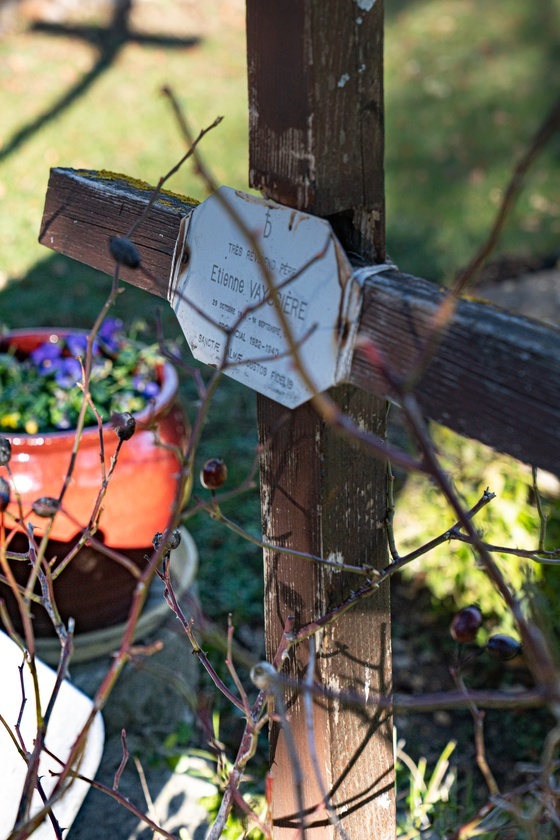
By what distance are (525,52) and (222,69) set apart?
2.96 metres

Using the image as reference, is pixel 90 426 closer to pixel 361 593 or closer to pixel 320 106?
pixel 361 593

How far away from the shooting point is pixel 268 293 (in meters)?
1.08

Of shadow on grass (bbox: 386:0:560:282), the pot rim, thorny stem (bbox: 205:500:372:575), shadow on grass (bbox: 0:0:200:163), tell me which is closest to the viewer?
thorny stem (bbox: 205:500:372:575)

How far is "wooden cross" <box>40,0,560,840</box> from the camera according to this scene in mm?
914

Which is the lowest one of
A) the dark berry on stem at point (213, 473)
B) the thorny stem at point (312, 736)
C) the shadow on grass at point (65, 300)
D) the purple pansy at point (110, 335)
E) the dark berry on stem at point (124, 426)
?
the thorny stem at point (312, 736)

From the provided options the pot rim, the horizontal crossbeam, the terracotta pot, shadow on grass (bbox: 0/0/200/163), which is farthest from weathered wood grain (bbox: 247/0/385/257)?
shadow on grass (bbox: 0/0/200/163)

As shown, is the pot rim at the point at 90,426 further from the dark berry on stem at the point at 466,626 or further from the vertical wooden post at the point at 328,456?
the dark berry on stem at the point at 466,626

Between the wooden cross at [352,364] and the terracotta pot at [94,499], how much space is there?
74cm

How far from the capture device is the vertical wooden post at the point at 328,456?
40.4 inches

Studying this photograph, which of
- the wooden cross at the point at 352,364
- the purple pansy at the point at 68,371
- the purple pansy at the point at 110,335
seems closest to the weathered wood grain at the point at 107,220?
the wooden cross at the point at 352,364

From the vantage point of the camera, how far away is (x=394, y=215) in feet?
20.5

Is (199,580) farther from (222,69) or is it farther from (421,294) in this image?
(222,69)

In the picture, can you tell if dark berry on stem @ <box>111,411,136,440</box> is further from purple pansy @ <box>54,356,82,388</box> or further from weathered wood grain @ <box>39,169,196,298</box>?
purple pansy @ <box>54,356,82,388</box>

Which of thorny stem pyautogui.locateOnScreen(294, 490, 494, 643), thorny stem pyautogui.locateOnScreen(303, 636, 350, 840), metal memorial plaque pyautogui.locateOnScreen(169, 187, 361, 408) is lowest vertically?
thorny stem pyautogui.locateOnScreen(303, 636, 350, 840)
